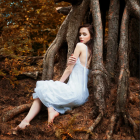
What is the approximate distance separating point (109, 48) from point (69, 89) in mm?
1403

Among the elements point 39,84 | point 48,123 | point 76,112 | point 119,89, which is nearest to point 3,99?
point 39,84

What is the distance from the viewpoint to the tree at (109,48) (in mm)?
3044

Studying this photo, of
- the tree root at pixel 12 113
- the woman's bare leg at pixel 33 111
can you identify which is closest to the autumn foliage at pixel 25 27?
the tree root at pixel 12 113

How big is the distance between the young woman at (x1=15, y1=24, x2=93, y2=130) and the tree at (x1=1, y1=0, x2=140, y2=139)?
25 cm

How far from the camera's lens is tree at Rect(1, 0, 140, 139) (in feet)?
9.99

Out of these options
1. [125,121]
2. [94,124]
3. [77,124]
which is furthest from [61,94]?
[125,121]

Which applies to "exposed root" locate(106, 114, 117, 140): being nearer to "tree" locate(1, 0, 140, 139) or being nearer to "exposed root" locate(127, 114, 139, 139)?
"tree" locate(1, 0, 140, 139)

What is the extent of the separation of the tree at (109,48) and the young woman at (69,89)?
Answer: 255 millimetres

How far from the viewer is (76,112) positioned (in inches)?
129

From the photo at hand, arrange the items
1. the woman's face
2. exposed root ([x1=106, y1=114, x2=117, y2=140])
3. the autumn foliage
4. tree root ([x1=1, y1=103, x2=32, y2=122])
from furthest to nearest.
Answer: the autumn foliage → the woman's face → tree root ([x1=1, y1=103, x2=32, y2=122]) → exposed root ([x1=106, y1=114, x2=117, y2=140])

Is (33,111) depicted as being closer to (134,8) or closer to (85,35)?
(85,35)

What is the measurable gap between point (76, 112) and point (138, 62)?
2.33 m

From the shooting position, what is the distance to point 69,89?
10.8 feet

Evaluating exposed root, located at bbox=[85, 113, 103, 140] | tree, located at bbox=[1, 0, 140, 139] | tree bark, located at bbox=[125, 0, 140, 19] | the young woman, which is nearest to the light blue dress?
the young woman
